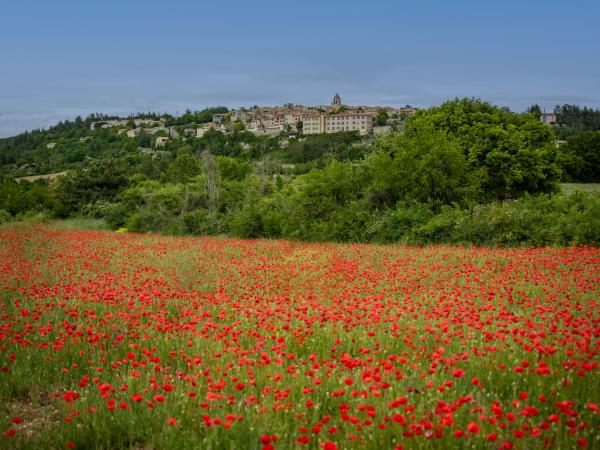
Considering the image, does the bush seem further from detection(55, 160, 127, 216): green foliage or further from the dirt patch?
the dirt patch

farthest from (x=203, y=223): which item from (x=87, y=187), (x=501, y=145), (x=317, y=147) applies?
(x=317, y=147)

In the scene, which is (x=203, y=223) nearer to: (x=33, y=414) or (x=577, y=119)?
(x=33, y=414)

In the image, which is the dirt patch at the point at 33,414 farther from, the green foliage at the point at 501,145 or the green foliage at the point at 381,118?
the green foliage at the point at 381,118

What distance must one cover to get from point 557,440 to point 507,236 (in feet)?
58.3

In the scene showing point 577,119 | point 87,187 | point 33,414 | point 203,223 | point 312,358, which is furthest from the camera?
point 577,119

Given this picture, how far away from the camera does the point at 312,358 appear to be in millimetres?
5594

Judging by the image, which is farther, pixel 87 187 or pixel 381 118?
pixel 381 118

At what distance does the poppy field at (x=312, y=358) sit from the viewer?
461 cm

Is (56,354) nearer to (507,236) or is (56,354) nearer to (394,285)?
(394,285)

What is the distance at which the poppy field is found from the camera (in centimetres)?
461

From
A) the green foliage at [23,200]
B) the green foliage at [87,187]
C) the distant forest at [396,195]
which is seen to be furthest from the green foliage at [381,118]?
the green foliage at [23,200]

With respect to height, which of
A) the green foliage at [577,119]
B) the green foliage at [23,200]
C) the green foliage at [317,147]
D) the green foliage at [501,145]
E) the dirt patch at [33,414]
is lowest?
the dirt patch at [33,414]

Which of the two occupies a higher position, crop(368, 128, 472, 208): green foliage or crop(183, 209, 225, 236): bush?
crop(368, 128, 472, 208): green foliage

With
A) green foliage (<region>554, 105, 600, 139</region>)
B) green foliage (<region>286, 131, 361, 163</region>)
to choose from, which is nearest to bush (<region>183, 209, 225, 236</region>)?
green foliage (<region>286, 131, 361, 163</region>)
